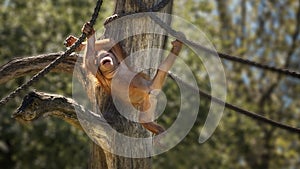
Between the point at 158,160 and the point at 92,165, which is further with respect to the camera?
the point at 158,160

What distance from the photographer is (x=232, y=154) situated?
17.3 m

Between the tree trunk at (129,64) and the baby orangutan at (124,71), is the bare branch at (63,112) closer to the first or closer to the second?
the tree trunk at (129,64)

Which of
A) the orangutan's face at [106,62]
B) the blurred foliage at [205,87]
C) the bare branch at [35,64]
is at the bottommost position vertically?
the blurred foliage at [205,87]

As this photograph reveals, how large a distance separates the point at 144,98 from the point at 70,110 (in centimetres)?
49

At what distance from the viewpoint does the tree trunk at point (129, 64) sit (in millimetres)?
4277

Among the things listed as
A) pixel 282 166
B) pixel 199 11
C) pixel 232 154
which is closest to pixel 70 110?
pixel 199 11

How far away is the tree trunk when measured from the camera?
428 centimetres

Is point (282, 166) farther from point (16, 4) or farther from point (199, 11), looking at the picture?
point (16, 4)

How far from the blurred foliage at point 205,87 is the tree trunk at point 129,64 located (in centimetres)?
722

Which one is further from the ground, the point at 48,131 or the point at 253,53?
the point at 253,53

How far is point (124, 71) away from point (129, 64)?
21 cm

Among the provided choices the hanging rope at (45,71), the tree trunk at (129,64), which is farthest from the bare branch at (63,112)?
the hanging rope at (45,71)

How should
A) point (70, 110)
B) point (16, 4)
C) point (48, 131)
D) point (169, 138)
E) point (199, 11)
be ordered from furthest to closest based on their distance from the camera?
1. point (199, 11)
2. point (16, 4)
3. point (48, 131)
4. point (169, 138)
5. point (70, 110)

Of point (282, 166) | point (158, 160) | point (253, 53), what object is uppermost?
point (253, 53)
